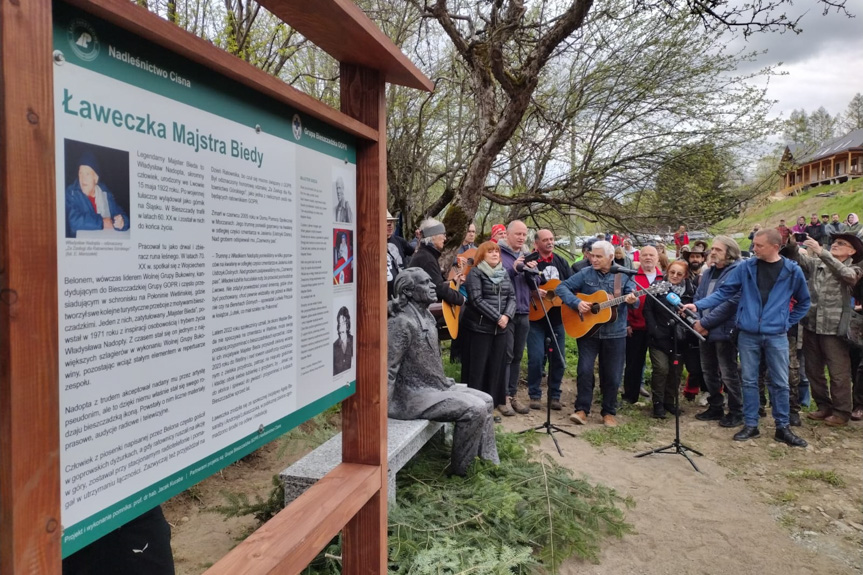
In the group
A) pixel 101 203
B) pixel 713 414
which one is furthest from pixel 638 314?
pixel 101 203

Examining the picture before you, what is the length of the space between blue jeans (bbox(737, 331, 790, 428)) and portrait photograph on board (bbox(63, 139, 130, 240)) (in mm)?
5847

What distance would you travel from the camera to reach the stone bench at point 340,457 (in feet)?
9.75

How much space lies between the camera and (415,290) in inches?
151

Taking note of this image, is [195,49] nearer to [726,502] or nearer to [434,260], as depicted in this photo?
[434,260]

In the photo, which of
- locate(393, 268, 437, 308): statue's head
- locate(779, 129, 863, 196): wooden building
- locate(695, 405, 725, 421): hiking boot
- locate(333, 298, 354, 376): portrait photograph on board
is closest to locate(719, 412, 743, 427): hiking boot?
locate(695, 405, 725, 421): hiking boot

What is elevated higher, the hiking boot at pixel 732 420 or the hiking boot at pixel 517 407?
the hiking boot at pixel 517 407

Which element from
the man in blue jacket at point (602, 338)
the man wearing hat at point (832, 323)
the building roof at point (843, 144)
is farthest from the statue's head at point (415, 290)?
the building roof at point (843, 144)

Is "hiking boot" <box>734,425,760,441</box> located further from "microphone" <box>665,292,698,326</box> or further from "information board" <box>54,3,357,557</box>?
"information board" <box>54,3,357,557</box>

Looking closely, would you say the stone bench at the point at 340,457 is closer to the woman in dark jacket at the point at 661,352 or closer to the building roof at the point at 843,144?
the woman in dark jacket at the point at 661,352

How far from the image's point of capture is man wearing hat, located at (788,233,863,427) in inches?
225

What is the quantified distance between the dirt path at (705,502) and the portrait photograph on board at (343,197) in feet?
7.08

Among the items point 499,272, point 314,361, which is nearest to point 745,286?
point 499,272

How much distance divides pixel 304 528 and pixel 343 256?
0.88m

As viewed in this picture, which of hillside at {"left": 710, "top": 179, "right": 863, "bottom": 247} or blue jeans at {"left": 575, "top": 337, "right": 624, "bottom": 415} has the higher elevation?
hillside at {"left": 710, "top": 179, "right": 863, "bottom": 247}
